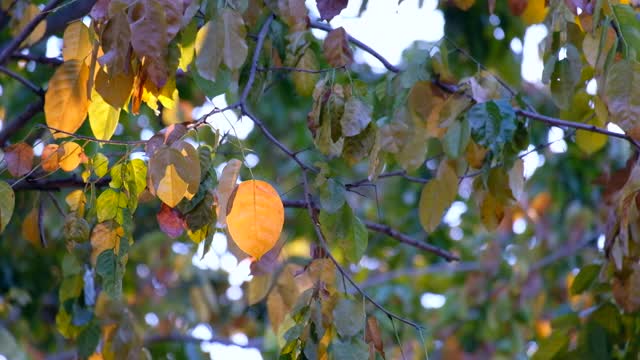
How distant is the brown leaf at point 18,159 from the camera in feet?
4.70

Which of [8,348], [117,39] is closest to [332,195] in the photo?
[117,39]

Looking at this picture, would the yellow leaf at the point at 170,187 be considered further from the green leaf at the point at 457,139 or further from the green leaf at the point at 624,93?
the green leaf at the point at 624,93

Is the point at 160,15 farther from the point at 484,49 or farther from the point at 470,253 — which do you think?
the point at 470,253

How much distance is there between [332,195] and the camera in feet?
4.70

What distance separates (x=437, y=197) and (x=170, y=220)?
0.41 m

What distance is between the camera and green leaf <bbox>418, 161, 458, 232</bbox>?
1542mm

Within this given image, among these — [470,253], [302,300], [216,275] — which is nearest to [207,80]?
[302,300]

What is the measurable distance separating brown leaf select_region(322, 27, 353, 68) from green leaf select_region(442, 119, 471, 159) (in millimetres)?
189

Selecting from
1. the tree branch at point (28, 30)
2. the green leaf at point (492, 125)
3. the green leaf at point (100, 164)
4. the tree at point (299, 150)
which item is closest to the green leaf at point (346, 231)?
the tree at point (299, 150)

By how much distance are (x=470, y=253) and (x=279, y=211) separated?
3.25 metres

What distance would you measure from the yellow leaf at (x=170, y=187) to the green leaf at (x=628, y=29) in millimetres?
620

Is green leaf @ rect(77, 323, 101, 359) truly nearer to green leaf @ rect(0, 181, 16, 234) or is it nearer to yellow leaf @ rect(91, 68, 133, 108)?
green leaf @ rect(0, 181, 16, 234)

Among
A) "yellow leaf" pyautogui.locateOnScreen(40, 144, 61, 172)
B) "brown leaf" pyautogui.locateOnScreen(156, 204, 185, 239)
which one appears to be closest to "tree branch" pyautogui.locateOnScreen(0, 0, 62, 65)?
"yellow leaf" pyautogui.locateOnScreen(40, 144, 61, 172)

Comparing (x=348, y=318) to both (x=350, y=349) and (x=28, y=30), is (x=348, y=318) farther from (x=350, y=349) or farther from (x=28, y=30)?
(x=28, y=30)
